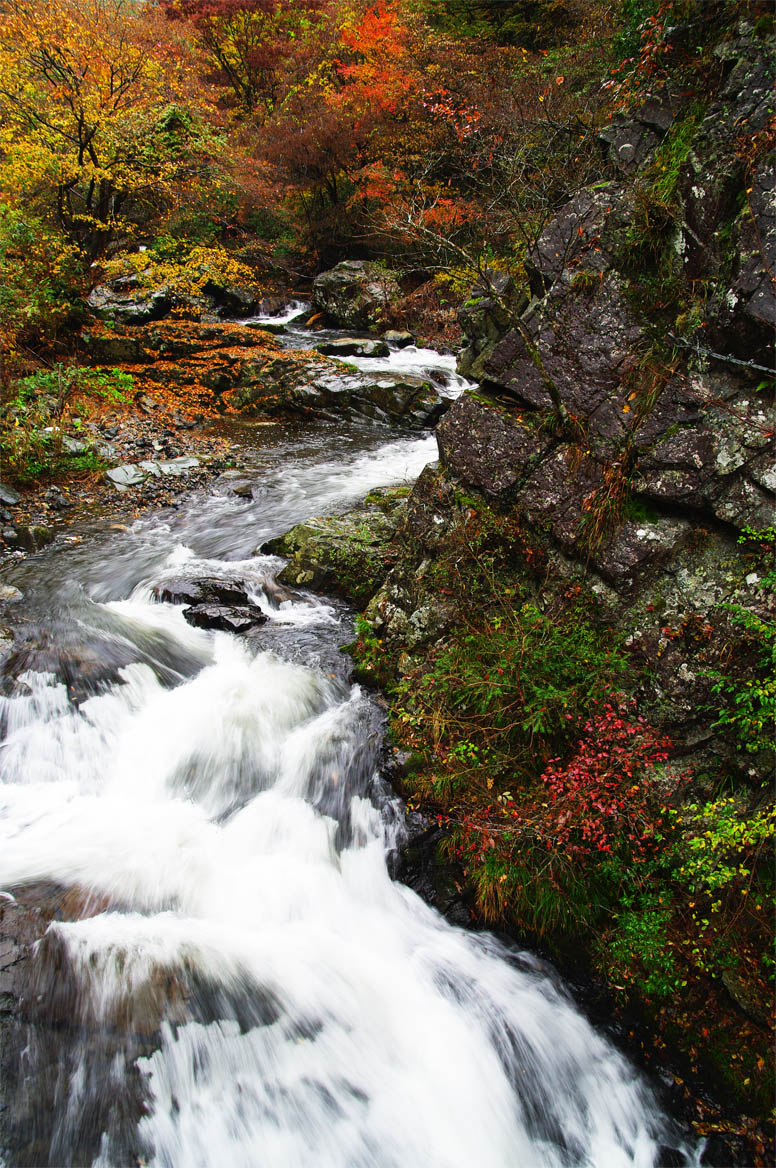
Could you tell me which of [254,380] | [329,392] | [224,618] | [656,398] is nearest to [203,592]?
[224,618]

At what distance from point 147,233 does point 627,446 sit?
55.5ft

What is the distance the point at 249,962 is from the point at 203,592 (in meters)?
4.53

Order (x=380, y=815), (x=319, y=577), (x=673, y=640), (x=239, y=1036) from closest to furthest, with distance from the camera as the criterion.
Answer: (x=239, y=1036)
(x=673, y=640)
(x=380, y=815)
(x=319, y=577)

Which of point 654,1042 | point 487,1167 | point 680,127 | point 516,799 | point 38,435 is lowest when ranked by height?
point 487,1167

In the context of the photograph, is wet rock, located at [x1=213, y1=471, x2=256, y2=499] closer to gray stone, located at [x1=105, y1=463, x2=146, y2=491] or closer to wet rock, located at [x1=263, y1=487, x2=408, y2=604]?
gray stone, located at [x1=105, y1=463, x2=146, y2=491]

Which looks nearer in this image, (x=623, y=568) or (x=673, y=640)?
(x=673, y=640)

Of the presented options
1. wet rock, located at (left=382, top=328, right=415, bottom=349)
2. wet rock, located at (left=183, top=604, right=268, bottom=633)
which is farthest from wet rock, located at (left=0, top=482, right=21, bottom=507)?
wet rock, located at (left=382, top=328, right=415, bottom=349)

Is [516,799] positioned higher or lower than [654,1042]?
higher

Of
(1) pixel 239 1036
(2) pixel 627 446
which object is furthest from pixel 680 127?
(1) pixel 239 1036

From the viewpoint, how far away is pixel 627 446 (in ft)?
14.9

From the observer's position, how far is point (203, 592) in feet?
24.1

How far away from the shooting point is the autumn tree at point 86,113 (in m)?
11.0

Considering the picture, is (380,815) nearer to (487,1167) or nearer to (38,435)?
(487,1167)

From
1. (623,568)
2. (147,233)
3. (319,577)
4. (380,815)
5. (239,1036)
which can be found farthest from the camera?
(147,233)
